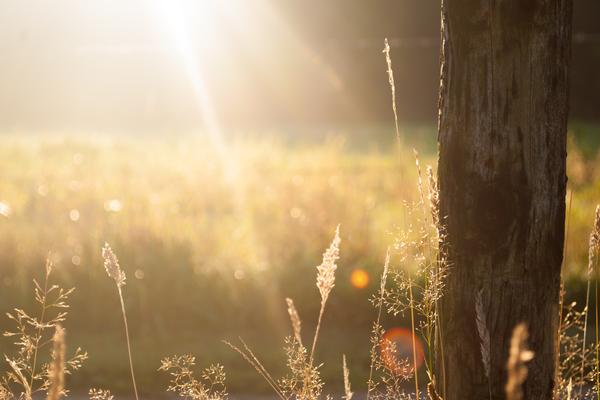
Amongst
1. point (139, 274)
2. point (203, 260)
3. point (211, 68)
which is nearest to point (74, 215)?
point (139, 274)

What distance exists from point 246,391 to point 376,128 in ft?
59.6

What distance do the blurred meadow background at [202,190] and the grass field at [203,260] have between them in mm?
16

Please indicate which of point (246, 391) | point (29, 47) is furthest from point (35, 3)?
point (246, 391)

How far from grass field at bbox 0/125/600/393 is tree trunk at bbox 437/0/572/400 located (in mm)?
3037

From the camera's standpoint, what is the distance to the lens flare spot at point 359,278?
6.45 m

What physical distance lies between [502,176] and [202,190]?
6.75 metres

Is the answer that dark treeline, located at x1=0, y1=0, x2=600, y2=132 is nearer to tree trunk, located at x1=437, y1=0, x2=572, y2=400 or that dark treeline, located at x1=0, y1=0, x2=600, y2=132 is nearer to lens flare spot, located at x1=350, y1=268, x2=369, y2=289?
lens flare spot, located at x1=350, y1=268, x2=369, y2=289

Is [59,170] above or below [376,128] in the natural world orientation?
above

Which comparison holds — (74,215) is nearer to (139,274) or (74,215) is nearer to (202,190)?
(139,274)

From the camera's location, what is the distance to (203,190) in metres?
9.08

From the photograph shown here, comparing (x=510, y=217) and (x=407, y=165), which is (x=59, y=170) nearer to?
(x=407, y=165)

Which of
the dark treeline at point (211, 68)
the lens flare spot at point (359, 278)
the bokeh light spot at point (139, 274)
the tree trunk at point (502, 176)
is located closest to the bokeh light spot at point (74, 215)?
the bokeh light spot at point (139, 274)

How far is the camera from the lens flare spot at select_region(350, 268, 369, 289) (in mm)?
6455

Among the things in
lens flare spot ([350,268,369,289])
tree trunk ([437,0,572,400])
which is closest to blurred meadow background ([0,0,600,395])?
lens flare spot ([350,268,369,289])
